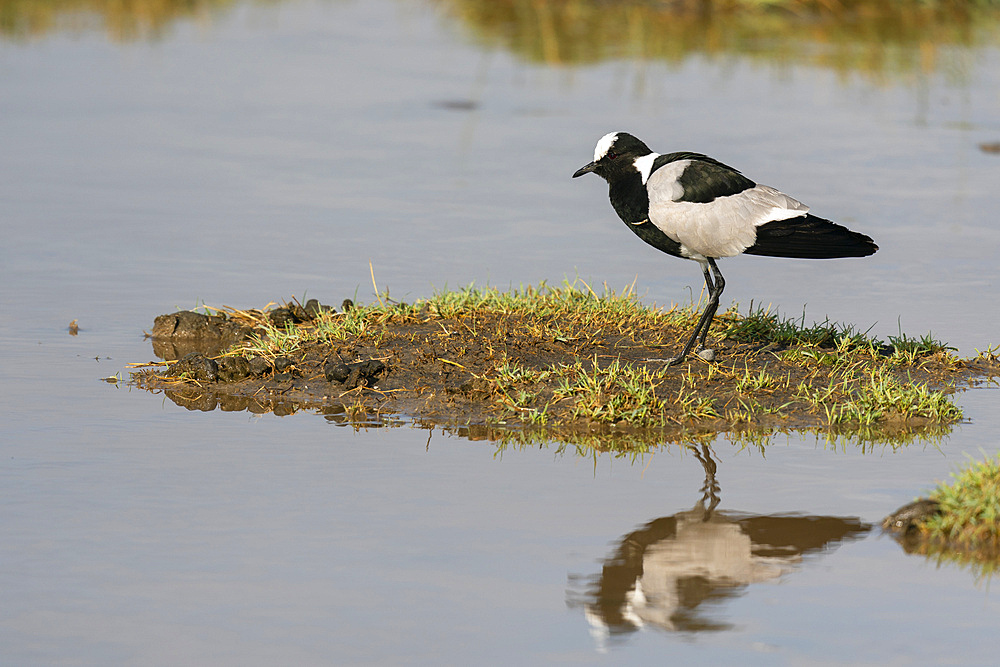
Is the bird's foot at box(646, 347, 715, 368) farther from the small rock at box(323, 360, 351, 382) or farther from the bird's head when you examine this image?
the small rock at box(323, 360, 351, 382)

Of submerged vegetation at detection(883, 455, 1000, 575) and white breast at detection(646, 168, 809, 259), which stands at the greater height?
white breast at detection(646, 168, 809, 259)

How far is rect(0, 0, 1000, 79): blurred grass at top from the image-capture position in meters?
18.2

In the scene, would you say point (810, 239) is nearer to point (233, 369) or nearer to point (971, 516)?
point (971, 516)

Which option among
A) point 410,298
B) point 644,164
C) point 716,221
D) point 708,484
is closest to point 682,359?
point 716,221

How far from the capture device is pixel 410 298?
8.60 meters

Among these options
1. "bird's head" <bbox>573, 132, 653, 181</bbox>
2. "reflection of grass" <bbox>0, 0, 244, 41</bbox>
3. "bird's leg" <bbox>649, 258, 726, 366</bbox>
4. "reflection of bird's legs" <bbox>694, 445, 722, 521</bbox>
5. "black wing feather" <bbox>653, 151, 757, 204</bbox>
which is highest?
"reflection of grass" <bbox>0, 0, 244, 41</bbox>

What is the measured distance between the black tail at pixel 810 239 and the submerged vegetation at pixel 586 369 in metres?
0.54

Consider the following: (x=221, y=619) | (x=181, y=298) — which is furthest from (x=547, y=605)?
(x=181, y=298)

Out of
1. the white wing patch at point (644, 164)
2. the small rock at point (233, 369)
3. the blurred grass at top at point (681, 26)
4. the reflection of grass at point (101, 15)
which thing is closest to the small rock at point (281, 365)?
the small rock at point (233, 369)

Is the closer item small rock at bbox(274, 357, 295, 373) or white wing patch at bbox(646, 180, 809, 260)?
small rock at bbox(274, 357, 295, 373)

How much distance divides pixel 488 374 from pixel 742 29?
14.3 m

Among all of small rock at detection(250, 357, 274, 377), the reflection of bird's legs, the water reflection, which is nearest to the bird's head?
the reflection of bird's legs

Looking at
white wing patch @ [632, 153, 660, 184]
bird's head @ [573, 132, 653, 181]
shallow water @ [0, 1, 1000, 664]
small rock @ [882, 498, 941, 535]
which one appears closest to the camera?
shallow water @ [0, 1, 1000, 664]

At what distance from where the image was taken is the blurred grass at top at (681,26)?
59.6ft
